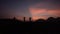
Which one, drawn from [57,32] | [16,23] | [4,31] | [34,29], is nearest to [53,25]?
[57,32]

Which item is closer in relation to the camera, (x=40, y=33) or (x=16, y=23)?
(x=40, y=33)

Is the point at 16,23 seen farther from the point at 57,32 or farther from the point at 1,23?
the point at 57,32

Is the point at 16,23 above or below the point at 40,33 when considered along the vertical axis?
above

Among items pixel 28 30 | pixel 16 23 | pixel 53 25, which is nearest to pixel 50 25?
pixel 53 25

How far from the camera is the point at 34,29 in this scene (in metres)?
16.5

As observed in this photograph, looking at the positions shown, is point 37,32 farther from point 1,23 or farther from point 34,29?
point 1,23

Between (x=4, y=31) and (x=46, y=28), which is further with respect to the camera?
(x=46, y=28)

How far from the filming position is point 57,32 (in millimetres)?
16031

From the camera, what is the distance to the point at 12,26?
16516mm

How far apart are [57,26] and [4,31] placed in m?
6.51

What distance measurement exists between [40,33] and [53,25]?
250 cm

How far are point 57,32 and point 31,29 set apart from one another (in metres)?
3.09

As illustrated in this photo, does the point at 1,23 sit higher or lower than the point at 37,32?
higher

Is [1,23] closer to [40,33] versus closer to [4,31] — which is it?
[4,31]
